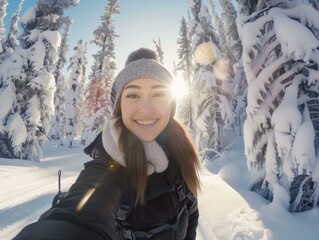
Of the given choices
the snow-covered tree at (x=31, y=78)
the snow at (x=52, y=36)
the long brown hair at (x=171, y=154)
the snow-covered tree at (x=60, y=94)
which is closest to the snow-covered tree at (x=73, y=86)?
the snow-covered tree at (x=60, y=94)

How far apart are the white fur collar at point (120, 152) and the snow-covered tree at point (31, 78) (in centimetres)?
2060

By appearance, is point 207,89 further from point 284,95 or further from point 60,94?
point 60,94

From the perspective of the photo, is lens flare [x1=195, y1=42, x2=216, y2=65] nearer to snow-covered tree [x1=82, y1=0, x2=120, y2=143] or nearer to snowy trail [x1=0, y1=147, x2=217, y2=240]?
snow-covered tree [x1=82, y1=0, x2=120, y2=143]

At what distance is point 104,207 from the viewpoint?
161cm

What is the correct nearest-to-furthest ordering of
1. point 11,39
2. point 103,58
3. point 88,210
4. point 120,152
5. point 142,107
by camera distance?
point 88,210 < point 120,152 < point 142,107 < point 103,58 < point 11,39

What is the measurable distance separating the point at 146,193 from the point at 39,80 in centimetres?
2129

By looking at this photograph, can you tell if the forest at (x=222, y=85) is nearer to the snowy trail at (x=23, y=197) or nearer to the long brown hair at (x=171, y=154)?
the snowy trail at (x=23, y=197)

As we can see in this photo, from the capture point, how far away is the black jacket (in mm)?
1213

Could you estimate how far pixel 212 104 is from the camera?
74.2 ft

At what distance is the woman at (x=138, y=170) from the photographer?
1.80 metres

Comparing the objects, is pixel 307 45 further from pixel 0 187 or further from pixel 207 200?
pixel 0 187

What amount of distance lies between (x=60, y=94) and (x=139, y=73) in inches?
1958

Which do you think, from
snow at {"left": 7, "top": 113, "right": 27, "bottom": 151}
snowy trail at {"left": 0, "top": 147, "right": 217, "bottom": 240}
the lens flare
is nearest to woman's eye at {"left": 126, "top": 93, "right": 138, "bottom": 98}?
snowy trail at {"left": 0, "top": 147, "right": 217, "bottom": 240}

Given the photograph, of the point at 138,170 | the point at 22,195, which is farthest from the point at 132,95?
the point at 22,195
